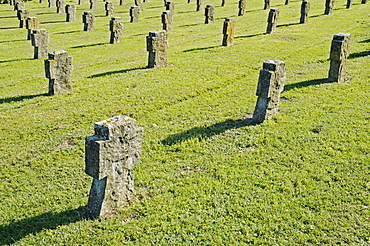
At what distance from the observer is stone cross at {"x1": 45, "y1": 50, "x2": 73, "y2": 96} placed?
13547 mm

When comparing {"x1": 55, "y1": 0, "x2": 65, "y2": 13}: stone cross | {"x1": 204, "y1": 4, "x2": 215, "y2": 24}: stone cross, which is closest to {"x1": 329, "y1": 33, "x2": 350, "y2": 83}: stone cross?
{"x1": 204, "y1": 4, "x2": 215, "y2": 24}: stone cross

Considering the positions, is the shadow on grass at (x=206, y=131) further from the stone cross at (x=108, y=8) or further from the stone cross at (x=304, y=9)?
the stone cross at (x=108, y=8)

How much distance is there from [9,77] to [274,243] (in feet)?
47.4

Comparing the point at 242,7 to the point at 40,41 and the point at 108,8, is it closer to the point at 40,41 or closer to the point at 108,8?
the point at 108,8

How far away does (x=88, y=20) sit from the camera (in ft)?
89.5

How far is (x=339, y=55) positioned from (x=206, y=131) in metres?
6.01

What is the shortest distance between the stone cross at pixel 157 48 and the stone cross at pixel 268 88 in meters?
6.99

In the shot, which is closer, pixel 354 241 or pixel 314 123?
pixel 354 241

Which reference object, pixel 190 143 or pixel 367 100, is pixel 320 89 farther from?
pixel 190 143

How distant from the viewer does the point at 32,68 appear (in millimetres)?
18297

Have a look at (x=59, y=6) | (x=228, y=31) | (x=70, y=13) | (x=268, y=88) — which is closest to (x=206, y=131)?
(x=268, y=88)

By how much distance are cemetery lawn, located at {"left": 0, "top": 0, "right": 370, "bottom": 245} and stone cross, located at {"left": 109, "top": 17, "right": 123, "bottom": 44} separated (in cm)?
407

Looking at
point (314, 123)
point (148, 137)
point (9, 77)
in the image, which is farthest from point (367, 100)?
point (9, 77)

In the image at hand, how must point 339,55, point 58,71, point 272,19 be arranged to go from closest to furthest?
point 339,55 < point 58,71 < point 272,19
